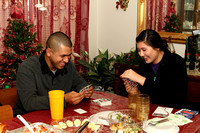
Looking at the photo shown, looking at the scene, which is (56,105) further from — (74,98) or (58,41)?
(58,41)

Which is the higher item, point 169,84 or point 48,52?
point 48,52

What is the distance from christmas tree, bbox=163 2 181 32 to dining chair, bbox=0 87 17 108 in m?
2.54

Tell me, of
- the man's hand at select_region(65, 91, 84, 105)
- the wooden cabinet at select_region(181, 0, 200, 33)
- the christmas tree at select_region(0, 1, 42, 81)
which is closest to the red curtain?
the christmas tree at select_region(0, 1, 42, 81)

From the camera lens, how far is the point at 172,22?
375 cm

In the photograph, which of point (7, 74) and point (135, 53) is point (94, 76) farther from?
point (7, 74)

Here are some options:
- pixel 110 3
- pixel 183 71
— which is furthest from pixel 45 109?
pixel 110 3

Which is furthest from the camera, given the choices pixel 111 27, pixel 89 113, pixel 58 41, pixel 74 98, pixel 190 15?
pixel 111 27

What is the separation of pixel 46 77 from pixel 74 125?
0.75 metres

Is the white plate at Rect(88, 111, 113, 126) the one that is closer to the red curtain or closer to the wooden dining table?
the wooden dining table

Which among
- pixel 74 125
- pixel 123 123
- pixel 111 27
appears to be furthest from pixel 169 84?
pixel 111 27

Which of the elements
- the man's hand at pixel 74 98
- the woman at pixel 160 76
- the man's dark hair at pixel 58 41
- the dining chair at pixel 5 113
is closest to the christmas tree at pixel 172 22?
the woman at pixel 160 76

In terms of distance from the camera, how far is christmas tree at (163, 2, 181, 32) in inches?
145

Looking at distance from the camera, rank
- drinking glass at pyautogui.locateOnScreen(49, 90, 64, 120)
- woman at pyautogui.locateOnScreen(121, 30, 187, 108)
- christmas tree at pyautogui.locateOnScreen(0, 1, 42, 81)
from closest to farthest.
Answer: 1. drinking glass at pyautogui.locateOnScreen(49, 90, 64, 120)
2. woman at pyautogui.locateOnScreen(121, 30, 187, 108)
3. christmas tree at pyautogui.locateOnScreen(0, 1, 42, 81)

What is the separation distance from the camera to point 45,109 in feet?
6.02
